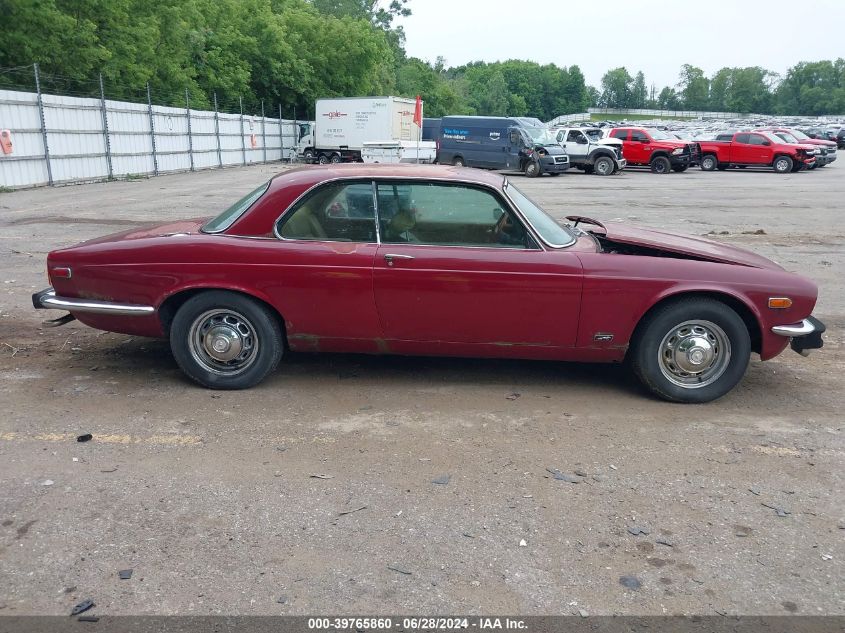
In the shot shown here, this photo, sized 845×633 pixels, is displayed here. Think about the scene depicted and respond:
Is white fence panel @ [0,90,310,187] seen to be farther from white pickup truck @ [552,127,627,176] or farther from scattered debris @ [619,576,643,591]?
scattered debris @ [619,576,643,591]

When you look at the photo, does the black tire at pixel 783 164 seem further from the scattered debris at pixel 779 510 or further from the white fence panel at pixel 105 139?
the scattered debris at pixel 779 510

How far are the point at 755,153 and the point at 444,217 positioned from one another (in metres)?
29.2

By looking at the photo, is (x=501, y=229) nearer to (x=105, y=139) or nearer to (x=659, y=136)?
(x=105, y=139)

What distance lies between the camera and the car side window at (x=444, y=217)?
4641 millimetres

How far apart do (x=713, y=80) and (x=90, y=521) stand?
7609 inches

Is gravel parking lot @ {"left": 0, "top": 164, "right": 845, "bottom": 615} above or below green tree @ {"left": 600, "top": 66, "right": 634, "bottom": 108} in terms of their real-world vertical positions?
Answer: below

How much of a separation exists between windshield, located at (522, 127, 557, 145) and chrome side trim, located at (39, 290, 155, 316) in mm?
24986

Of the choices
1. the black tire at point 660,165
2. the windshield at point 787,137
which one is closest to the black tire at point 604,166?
the black tire at point 660,165

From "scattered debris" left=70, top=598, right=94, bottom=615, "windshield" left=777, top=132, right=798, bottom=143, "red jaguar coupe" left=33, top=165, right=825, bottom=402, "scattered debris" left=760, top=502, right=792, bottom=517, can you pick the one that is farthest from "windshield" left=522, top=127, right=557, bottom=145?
"scattered debris" left=70, top=598, right=94, bottom=615

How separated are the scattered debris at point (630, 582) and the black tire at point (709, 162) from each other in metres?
31.2

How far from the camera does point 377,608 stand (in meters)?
2.69

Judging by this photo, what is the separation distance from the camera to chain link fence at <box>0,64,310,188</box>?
67.4 ft

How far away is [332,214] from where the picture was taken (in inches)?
186

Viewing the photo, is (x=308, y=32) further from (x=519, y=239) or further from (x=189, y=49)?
(x=519, y=239)
